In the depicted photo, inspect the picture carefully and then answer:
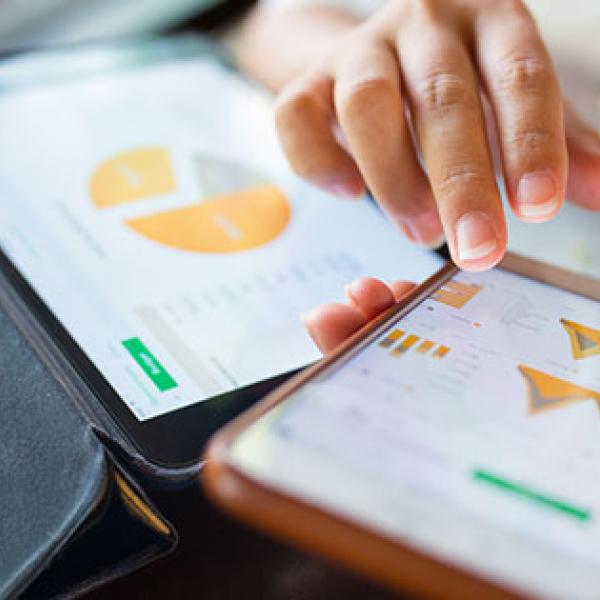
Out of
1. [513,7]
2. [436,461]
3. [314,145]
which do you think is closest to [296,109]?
[314,145]

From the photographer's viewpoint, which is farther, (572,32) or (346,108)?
(572,32)

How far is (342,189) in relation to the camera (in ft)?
1.31

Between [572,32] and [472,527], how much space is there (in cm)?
44

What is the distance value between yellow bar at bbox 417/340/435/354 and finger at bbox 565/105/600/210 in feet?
0.50

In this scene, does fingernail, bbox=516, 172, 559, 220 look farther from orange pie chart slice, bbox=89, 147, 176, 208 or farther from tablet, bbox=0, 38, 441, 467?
orange pie chart slice, bbox=89, 147, 176, 208

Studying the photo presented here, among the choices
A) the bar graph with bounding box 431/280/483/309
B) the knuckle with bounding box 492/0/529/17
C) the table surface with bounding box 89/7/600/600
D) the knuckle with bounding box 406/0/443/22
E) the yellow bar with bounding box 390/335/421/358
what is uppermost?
the knuckle with bounding box 406/0/443/22

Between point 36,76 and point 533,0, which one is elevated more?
point 36,76

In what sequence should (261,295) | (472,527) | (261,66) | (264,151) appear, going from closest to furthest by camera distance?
1. (472,527)
2. (261,295)
3. (264,151)
4. (261,66)

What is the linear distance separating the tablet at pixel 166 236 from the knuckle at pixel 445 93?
0.23 feet

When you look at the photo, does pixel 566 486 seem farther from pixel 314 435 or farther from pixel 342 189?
pixel 342 189

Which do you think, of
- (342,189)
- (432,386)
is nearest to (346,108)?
(342,189)

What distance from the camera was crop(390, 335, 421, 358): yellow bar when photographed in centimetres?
26

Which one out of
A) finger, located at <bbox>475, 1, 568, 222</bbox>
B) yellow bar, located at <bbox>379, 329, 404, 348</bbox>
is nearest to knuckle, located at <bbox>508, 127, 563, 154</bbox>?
finger, located at <bbox>475, 1, 568, 222</bbox>

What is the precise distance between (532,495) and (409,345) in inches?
2.7
